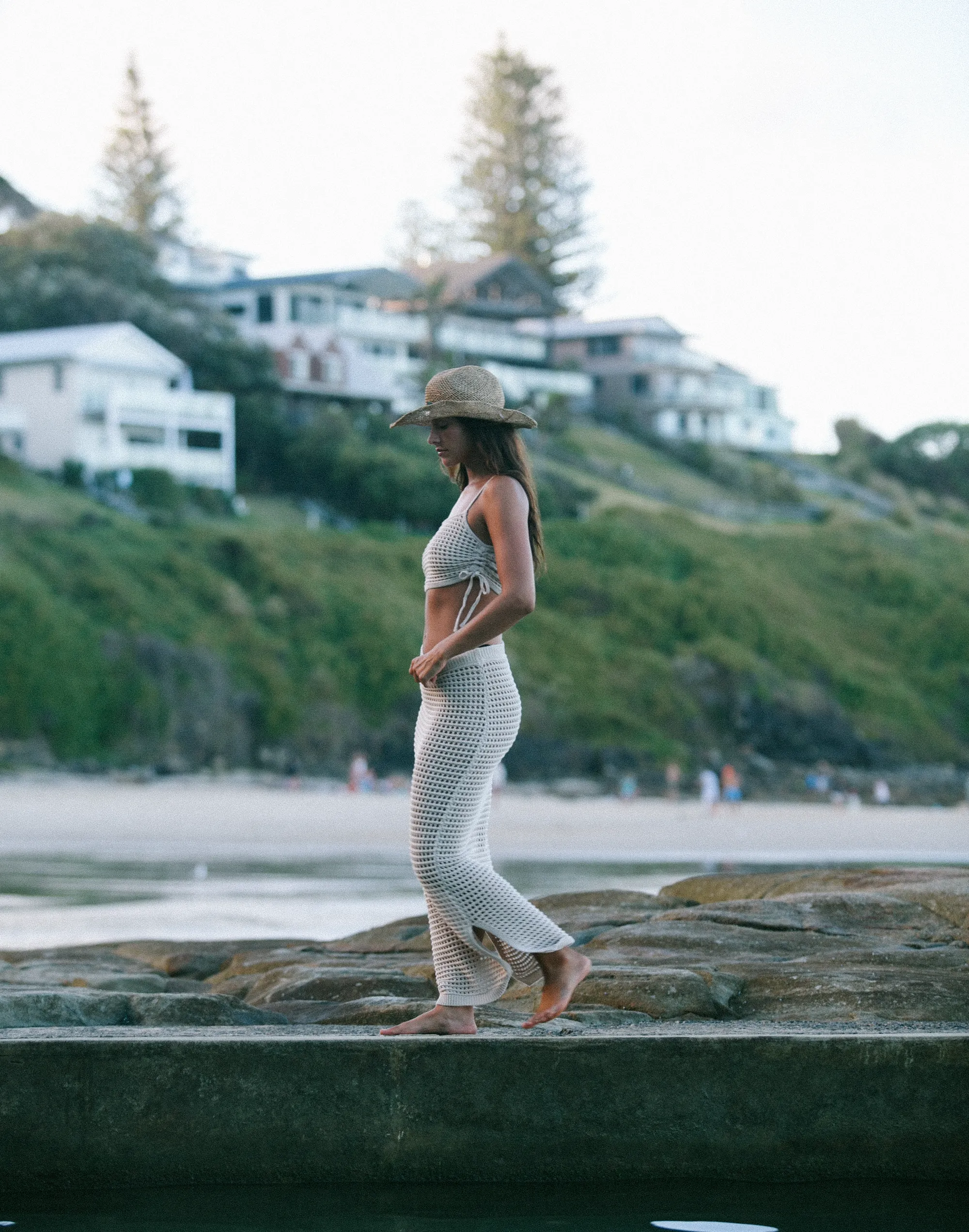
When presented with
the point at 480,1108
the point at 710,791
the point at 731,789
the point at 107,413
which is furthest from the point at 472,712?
the point at 107,413

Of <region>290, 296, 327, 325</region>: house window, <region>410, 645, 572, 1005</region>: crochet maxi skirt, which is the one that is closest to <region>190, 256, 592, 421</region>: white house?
<region>290, 296, 327, 325</region>: house window

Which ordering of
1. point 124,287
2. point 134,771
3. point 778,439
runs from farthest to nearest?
1. point 778,439
2. point 124,287
3. point 134,771

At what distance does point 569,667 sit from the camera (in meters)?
51.2

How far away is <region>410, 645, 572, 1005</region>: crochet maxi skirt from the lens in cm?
473

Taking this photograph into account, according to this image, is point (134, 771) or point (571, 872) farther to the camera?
point (134, 771)

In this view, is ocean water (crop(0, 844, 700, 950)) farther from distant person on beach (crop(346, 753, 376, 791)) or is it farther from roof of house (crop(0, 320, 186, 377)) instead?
roof of house (crop(0, 320, 186, 377))

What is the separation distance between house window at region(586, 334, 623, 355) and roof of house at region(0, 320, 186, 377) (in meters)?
31.2

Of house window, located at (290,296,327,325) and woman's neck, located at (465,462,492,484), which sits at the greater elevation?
house window, located at (290,296,327,325)

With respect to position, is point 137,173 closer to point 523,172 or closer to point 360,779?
point 523,172

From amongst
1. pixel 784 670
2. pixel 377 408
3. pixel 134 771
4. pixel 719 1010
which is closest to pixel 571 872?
pixel 719 1010

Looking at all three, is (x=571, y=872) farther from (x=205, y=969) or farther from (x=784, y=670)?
(x=784, y=670)

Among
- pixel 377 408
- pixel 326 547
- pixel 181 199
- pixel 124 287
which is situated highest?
pixel 181 199

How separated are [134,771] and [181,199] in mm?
49199

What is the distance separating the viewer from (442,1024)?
187 inches
